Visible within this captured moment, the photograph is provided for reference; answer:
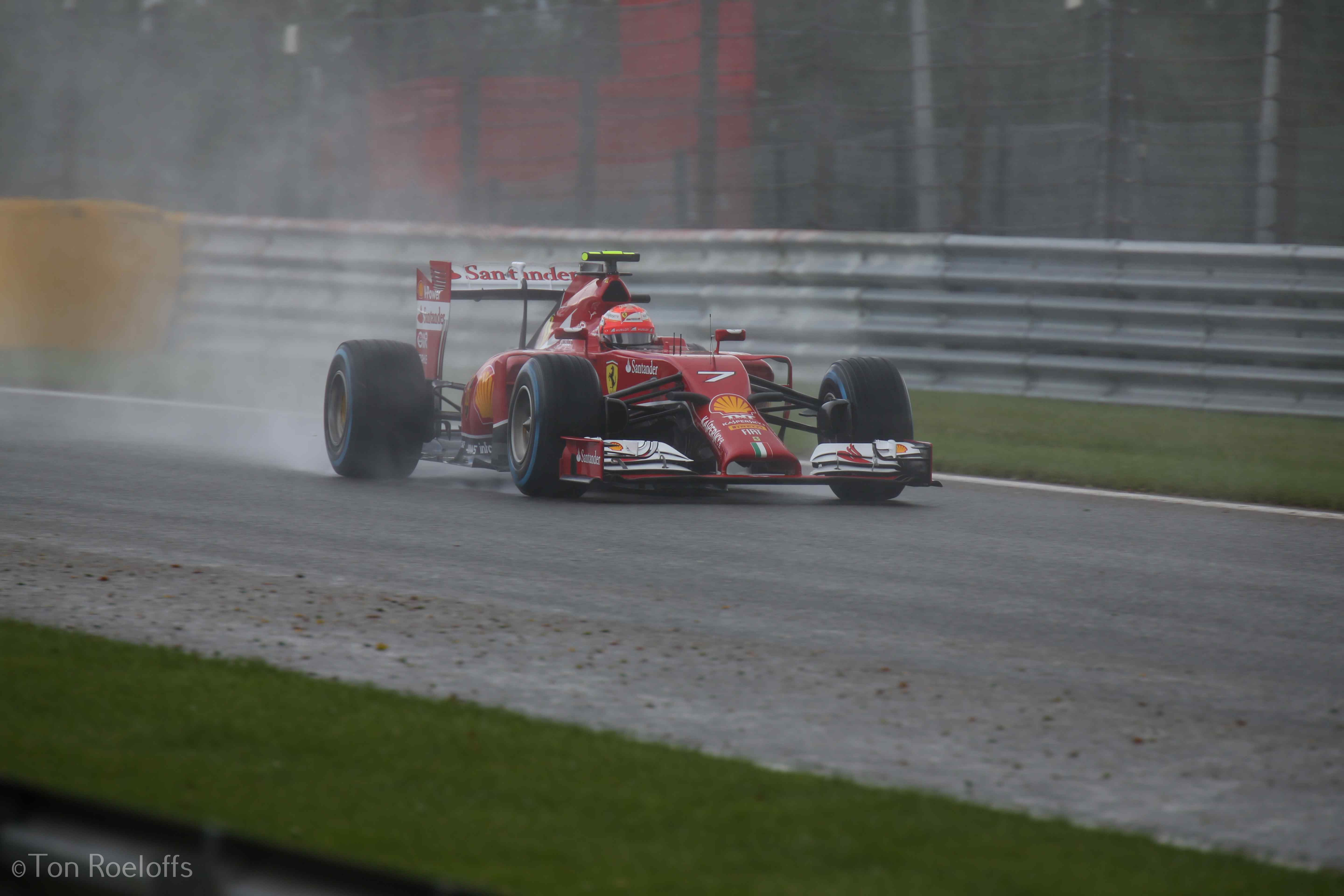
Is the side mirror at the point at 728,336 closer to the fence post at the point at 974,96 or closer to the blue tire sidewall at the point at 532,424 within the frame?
the blue tire sidewall at the point at 532,424

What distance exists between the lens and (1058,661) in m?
5.49

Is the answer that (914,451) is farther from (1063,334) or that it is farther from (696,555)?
(1063,334)

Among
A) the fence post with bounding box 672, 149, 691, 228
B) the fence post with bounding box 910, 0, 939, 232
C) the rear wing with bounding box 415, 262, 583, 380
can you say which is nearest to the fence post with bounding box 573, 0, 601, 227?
the fence post with bounding box 672, 149, 691, 228

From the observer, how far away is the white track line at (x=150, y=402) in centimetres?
1376

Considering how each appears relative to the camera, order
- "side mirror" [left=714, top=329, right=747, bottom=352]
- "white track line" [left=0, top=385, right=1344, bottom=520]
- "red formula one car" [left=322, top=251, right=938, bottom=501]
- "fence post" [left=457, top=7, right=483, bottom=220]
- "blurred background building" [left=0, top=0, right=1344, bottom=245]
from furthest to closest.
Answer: "fence post" [left=457, top=7, right=483, bottom=220]
"blurred background building" [left=0, top=0, right=1344, bottom=245]
"side mirror" [left=714, top=329, right=747, bottom=352]
"white track line" [left=0, top=385, right=1344, bottom=520]
"red formula one car" [left=322, top=251, right=938, bottom=501]

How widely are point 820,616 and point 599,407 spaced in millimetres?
2986

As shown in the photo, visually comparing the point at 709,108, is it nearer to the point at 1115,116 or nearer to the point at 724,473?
the point at 1115,116

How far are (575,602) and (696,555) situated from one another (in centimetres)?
116

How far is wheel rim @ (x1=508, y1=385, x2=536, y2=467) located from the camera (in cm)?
912

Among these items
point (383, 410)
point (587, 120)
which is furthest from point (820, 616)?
point (587, 120)

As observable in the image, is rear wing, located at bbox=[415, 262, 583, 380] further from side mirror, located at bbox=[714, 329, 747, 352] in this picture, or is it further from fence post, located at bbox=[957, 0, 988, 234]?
fence post, located at bbox=[957, 0, 988, 234]

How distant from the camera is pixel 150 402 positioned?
1420 centimetres

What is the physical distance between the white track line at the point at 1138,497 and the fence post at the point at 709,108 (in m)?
4.91

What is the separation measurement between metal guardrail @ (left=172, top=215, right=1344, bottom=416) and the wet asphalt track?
3143 millimetres
